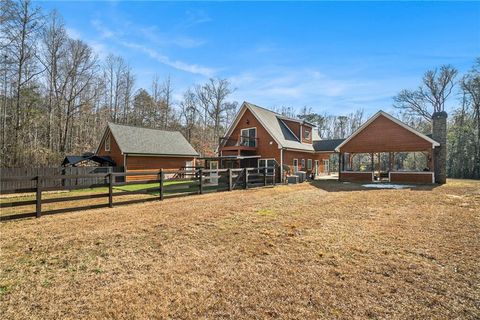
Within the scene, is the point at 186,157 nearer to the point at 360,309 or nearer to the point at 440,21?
the point at 440,21

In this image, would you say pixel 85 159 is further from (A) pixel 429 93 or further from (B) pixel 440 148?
(A) pixel 429 93

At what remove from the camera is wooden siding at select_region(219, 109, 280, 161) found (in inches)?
843

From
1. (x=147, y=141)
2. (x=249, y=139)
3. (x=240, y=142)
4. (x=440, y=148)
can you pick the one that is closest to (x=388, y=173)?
(x=440, y=148)

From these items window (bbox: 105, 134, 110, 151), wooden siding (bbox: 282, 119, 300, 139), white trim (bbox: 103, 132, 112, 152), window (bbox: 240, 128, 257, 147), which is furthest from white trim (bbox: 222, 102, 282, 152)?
window (bbox: 105, 134, 110, 151)

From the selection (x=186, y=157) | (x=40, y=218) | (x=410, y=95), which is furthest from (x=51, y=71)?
(x=410, y=95)

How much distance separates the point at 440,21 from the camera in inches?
457

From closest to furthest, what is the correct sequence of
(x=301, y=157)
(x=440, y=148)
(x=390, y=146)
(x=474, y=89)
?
1. (x=440, y=148)
2. (x=390, y=146)
3. (x=301, y=157)
4. (x=474, y=89)

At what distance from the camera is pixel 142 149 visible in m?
21.0

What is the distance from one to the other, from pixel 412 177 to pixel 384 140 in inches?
136

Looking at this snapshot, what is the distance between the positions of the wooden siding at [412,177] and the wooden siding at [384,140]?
6.11 feet

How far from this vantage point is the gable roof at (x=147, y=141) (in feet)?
67.3

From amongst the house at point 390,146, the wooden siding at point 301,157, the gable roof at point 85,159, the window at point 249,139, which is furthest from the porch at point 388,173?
the gable roof at point 85,159

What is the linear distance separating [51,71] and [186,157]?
15.8 m

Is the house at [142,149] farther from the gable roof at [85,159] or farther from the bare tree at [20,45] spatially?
the bare tree at [20,45]
